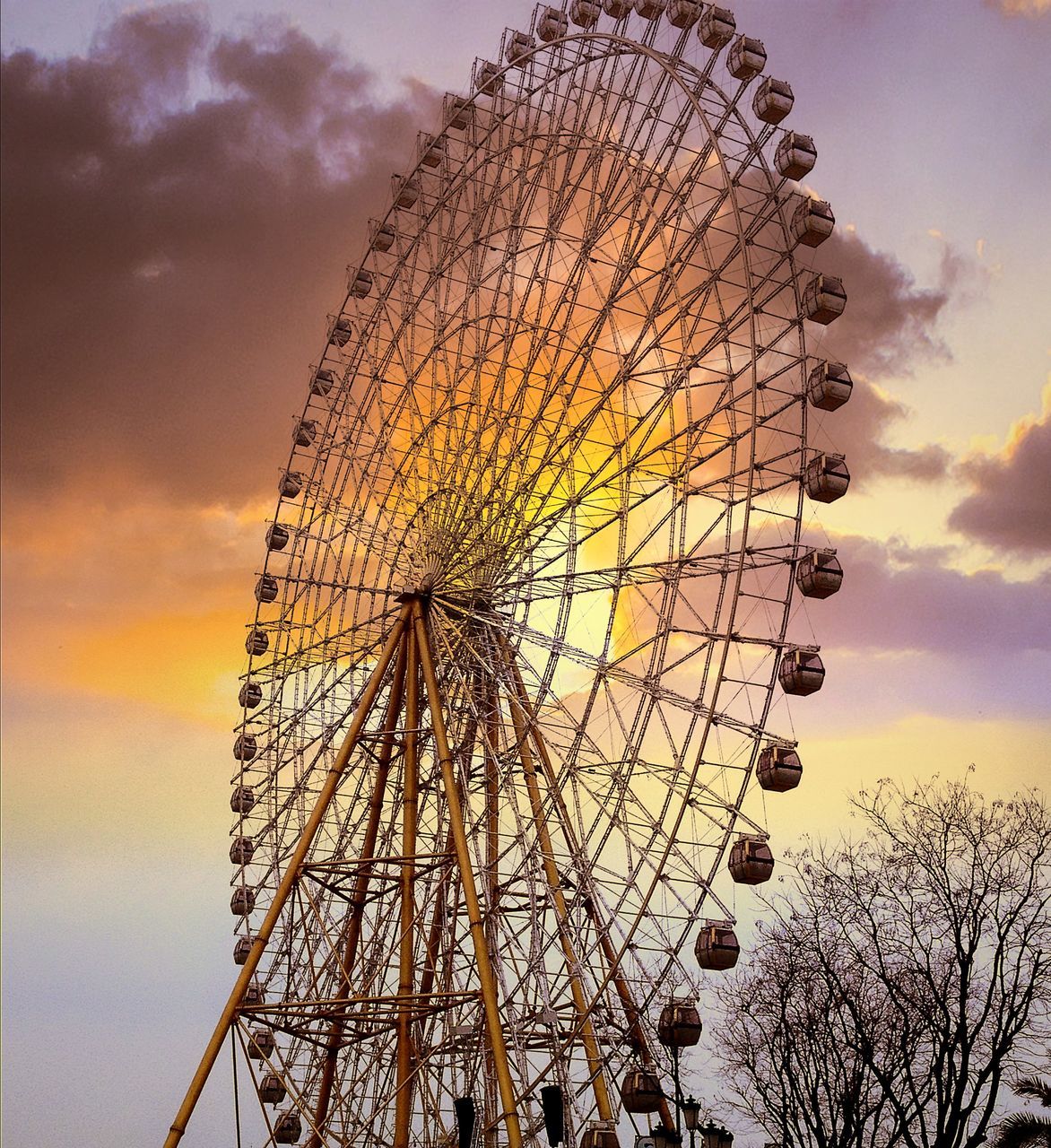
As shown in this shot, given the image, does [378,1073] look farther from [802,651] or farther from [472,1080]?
[802,651]

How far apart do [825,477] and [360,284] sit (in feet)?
52.7

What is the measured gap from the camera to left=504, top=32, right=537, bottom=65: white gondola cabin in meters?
32.6

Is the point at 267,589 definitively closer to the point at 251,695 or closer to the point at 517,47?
the point at 251,695

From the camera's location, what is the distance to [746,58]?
90.4ft

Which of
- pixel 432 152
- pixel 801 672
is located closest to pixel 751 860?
pixel 801 672

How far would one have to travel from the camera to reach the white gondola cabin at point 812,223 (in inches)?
1015

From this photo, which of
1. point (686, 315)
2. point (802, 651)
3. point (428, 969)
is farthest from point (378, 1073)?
point (686, 315)

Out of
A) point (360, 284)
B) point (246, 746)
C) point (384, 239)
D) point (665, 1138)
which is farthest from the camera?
point (360, 284)

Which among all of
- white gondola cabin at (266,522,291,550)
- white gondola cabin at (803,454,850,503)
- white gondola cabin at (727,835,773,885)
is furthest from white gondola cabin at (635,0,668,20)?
white gondola cabin at (727,835,773,885)

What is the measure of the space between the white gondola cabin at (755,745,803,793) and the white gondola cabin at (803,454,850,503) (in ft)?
14.0

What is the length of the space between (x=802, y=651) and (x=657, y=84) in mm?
11955

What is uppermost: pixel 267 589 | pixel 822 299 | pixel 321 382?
pixel 321 382

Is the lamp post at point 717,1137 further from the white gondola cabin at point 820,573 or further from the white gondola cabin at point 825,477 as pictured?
the white gondola cabin at point 825,477

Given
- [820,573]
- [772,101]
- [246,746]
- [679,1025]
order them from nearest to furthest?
1. [820,573]
2. [679,1025]
3. [772,101]
4. [246,746]
